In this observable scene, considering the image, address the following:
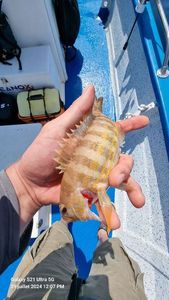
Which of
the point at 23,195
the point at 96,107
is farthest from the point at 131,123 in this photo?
the point at 23,195

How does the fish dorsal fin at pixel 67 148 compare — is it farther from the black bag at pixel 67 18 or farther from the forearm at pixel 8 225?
the black bag at pixel 67 18

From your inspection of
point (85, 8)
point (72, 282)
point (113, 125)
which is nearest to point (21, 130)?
point (113, 125)

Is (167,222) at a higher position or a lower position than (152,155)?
lower

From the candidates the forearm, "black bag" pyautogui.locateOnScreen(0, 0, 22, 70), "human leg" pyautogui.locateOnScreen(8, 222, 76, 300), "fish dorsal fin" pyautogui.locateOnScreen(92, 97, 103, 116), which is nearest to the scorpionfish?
"fish dorsal fin" pyautogui.locateOnScreen(92, 97, 103, 116)

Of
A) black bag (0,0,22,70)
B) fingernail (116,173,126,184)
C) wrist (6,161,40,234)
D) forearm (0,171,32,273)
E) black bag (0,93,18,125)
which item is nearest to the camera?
fingernail (116,173,126,184)

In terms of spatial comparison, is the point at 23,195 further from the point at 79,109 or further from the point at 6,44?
the point at 6,44

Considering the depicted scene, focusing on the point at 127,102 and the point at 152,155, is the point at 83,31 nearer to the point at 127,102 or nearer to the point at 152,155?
the point at 127,102

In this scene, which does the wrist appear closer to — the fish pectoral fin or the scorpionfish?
the scorpionfish
